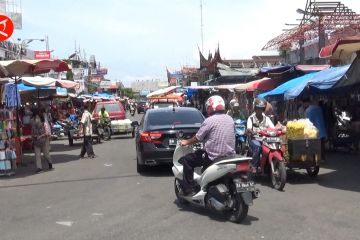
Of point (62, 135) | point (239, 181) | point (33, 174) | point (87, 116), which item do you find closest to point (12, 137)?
point (33, 174)

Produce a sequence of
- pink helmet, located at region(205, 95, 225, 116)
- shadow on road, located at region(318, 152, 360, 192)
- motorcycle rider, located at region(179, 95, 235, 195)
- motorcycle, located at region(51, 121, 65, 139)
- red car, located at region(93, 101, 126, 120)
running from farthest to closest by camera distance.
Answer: motorcycle, located at region(51, 121, 65, 139) < red car, located at region(93, 101, 126, 120) < shadow on road, located at region(318, 152, 360, 192) < pink helmet, located at region(205, 95, 225, 116) < motorcycle rider, located at region(179, 95, 235, 195)

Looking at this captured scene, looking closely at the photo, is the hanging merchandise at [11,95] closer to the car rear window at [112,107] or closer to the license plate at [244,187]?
the car rear window at [112,107]

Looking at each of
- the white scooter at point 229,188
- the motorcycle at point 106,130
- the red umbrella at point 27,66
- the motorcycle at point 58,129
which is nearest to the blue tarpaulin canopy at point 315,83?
the red umbrella at point 27,66

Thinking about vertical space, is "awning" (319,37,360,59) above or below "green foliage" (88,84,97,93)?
below

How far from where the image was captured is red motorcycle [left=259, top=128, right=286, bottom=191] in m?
9.23

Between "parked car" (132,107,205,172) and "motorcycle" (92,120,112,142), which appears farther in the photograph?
"motorcycle" (92,120,112,142)

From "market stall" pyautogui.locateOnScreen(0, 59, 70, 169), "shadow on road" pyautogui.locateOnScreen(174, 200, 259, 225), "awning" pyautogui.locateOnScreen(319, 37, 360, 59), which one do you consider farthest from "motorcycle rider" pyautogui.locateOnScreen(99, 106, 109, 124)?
"shadow on road" pyautogui.locateOnScreen(174, 200, 259, 225)

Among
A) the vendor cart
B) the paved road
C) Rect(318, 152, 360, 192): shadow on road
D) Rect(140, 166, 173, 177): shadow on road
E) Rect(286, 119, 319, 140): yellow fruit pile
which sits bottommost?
Rect(318, 152, 360, 192): shadow on road

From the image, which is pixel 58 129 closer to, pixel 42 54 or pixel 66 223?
pixel 66 223

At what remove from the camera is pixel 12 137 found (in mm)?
13336

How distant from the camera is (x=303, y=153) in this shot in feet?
32.2

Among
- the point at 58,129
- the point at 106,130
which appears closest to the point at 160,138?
the point at 106,130

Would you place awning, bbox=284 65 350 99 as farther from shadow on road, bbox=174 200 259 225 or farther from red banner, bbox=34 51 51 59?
red banner, bbox=34 51 51 59

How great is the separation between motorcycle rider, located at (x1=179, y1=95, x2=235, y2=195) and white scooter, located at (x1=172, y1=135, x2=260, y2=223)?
9.2 inches
